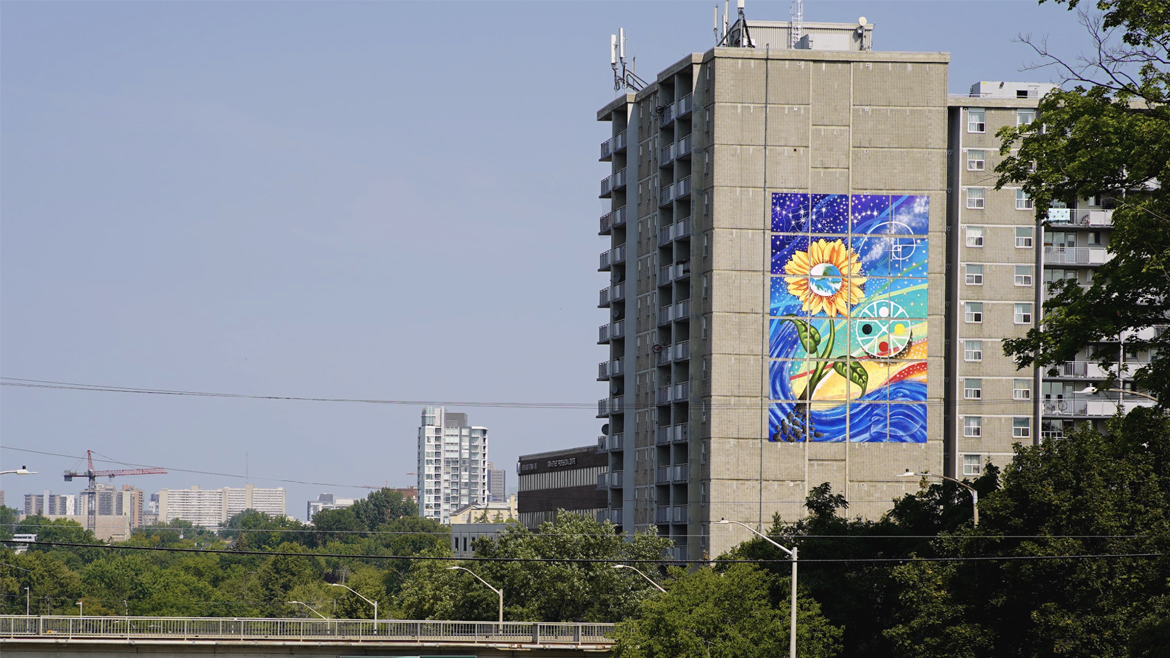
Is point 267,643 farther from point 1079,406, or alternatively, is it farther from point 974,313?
point 1079,406

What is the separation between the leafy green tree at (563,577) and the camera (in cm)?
9206

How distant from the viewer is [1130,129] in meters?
32.5

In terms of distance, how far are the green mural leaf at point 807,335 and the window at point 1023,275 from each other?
1711 centimetres

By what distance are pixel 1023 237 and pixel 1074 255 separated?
5.12 metres

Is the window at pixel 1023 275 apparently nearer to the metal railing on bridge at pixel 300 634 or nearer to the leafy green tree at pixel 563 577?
the leafy green tree at pixel 563 577

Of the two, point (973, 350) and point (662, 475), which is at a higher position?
point (973, 350)

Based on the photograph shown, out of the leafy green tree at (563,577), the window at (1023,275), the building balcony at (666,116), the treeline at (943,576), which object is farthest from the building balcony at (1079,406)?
the treeline at (943,576)

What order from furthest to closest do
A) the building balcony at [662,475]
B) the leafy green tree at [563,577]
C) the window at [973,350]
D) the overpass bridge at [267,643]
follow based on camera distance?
the window at [973,350], the building balcony at [662,475], the leafy green tree at [563,577], the overpass bridge at [267,643]

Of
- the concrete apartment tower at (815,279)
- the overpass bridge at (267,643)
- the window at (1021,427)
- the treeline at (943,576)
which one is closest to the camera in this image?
the treeline at (943,576)

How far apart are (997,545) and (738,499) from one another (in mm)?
52889

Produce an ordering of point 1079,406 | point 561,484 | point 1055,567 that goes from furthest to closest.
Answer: point 561,484, point 1079,406, point 1055,567

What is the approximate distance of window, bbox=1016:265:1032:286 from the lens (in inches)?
4513

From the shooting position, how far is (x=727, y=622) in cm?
6656

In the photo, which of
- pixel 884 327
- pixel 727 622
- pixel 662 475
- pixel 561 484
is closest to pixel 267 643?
pixel 727 622
